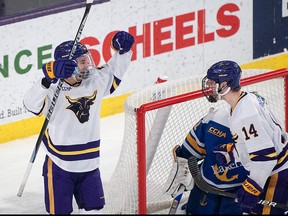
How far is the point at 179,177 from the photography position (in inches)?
221

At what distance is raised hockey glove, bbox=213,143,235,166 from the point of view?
5477 mm

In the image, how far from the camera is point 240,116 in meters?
5.23

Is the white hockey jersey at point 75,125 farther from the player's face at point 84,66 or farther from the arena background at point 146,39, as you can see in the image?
the arena background at point 146,39

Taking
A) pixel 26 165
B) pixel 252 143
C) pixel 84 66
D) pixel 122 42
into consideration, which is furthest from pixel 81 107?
pixel 26 165

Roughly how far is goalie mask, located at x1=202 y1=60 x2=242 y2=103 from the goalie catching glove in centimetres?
41

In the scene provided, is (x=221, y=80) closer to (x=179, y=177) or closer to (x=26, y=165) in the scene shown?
(x=179, y=177)

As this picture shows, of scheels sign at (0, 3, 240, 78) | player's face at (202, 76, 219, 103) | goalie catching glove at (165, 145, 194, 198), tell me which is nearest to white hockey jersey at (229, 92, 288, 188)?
player's face at (202, 76, 219, 103)

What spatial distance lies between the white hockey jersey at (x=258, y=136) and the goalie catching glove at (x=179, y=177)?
1.25 feet

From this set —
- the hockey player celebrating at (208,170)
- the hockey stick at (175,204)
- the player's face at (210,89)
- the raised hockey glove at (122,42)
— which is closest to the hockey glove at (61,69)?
the raised hockey glove at (122,42)

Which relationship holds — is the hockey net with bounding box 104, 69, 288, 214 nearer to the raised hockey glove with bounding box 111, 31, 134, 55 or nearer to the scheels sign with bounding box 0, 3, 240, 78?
the raised hockey glove with bounding box 111, 31, 134, 55

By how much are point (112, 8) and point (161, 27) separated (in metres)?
0.50

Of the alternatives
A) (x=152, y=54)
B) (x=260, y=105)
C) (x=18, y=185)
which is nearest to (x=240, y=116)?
(x=260, y=105)

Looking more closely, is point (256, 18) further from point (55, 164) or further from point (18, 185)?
point (55, 164)

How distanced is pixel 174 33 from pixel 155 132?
269 cm
